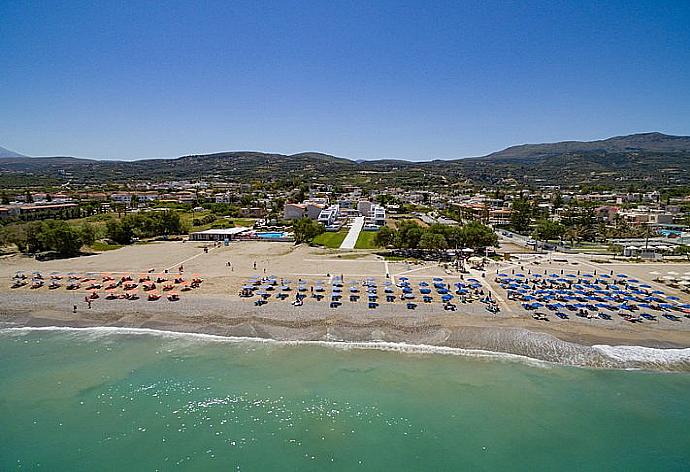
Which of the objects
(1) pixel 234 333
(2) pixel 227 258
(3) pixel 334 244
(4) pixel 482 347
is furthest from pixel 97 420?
(3) pixel 334 244

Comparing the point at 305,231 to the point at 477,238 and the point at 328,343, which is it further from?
the point at 328,343

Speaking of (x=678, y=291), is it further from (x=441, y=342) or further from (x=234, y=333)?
(x=234, y=333)

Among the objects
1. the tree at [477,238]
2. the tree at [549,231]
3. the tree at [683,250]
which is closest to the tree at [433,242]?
the tree at [477,238]

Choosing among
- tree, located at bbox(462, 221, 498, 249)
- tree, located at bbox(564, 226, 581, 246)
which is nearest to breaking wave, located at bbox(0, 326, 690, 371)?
tree, located at bbox(462, 221, 498, 249)

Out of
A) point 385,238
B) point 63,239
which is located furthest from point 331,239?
point 63,239

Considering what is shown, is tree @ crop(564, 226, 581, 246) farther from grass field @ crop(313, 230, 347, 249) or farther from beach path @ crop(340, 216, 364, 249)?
grass field @ crop(313, 230, 347, 249)

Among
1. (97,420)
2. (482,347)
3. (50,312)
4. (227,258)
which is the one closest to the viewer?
(97,420)
